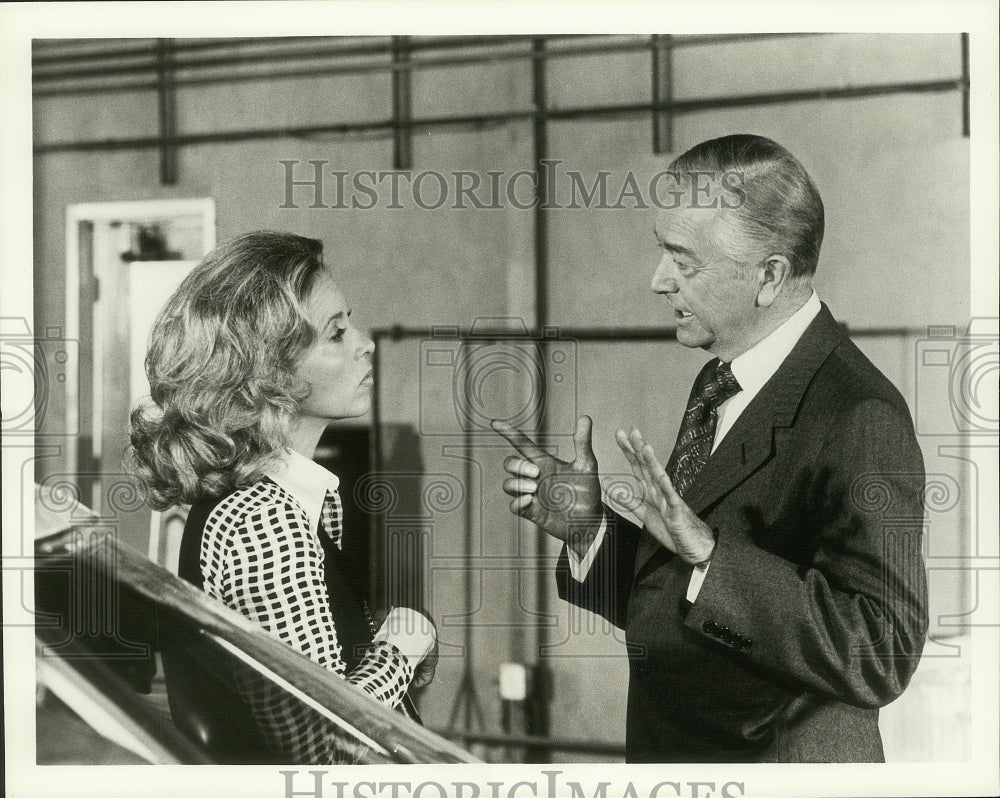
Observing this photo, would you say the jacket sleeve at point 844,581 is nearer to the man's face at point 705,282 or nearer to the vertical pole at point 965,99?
the man's face at point 705,282

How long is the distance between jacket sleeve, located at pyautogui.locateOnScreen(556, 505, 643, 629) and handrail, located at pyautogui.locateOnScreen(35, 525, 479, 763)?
1.71 feet

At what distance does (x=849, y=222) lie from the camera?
2441 millimetres

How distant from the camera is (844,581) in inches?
92.9

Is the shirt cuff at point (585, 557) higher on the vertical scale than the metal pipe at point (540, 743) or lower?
higher

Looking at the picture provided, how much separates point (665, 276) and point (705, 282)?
4.0 inches

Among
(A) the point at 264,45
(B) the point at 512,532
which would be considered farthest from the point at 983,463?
(A) the point at 264,45

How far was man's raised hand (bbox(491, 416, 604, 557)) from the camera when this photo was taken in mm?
2451

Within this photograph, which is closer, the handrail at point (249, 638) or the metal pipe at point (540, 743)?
the handrail at point (249, 638)

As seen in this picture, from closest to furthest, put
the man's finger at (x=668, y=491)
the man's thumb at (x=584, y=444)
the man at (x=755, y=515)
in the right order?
the man's finger at (x=668, y=491), the man at (x=755, y=515), the man's thumb at (x=584, y=444)

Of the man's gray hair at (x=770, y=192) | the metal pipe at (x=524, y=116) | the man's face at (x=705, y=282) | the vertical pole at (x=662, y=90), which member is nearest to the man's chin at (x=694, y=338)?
the man's face at (x=705, y=282)

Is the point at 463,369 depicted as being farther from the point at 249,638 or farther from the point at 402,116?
the point at 249,638

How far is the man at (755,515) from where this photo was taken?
2328 millimetres

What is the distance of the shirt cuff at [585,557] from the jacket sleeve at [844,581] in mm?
286

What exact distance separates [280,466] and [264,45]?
111 centimetres
